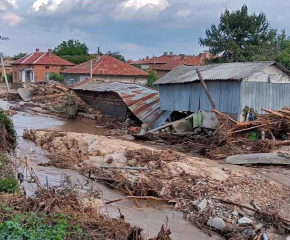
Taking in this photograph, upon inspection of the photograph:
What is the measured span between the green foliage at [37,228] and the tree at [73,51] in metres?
51.0

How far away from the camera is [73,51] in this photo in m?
58.7

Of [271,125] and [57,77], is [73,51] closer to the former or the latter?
[57,77]

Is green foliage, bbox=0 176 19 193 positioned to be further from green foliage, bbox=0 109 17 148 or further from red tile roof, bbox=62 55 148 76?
red tile roof, bbox=62 55 148 76

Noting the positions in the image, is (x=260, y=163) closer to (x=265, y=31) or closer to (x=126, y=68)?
(x=265, y=31)

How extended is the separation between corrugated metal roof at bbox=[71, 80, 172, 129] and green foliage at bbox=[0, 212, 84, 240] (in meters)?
14.7

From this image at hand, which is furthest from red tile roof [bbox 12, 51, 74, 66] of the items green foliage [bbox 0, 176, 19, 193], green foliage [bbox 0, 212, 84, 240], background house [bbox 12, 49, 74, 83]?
green foliage [bbox 0, 212, 84, 240]

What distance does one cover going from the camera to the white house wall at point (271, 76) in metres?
16.9

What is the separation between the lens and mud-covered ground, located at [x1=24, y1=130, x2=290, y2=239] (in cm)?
858

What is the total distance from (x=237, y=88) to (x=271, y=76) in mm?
2321

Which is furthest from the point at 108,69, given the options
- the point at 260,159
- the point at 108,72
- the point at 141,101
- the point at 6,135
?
the point at 260,159

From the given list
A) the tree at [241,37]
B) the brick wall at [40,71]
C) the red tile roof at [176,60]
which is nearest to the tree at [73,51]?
the brick wall at [40,71]

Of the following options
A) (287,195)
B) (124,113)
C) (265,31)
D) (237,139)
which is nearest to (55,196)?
(287,195)

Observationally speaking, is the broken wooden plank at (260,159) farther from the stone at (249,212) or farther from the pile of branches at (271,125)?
the stone at (249,212)

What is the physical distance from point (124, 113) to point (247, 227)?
16981mm
